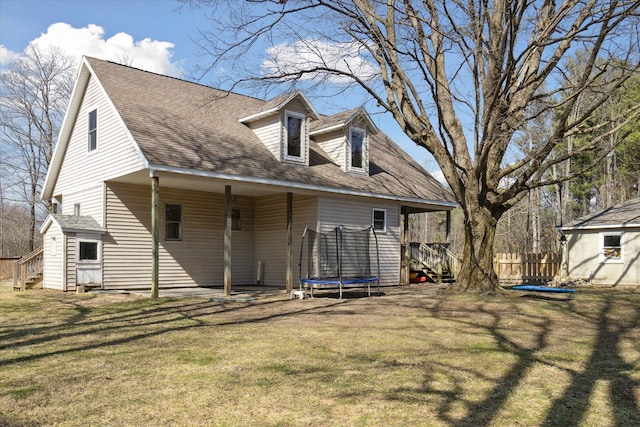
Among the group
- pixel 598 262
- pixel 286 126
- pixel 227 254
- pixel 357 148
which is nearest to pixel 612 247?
pixel 598 262

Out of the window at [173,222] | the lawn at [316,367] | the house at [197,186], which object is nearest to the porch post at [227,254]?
the house at [197,186]

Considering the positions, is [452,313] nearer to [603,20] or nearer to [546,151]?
[546,151]

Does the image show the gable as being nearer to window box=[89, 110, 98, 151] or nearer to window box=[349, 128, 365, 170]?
window box=[89, 110, 98, 151]

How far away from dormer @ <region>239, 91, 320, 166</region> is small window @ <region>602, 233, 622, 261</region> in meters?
13.5

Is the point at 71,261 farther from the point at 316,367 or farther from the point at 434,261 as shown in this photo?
the point at 434,261

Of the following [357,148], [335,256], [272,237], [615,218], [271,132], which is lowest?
[335,256]

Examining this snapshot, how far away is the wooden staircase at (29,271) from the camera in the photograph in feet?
55.3

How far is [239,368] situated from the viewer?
6340 mm

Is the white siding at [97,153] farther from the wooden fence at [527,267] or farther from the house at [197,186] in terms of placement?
the wooden fence at [527,267]

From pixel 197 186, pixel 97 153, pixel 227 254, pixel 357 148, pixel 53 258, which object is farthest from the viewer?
pixel 357 148

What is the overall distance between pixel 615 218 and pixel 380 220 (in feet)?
33.6

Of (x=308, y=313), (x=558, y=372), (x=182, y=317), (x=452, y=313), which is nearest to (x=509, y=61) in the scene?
(x=452, y=313)

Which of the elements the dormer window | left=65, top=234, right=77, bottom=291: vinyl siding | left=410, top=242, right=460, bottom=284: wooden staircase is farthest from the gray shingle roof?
left=65, top=234, right=77, bottom=291: vinyl siding

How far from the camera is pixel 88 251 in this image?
15.3 metres
